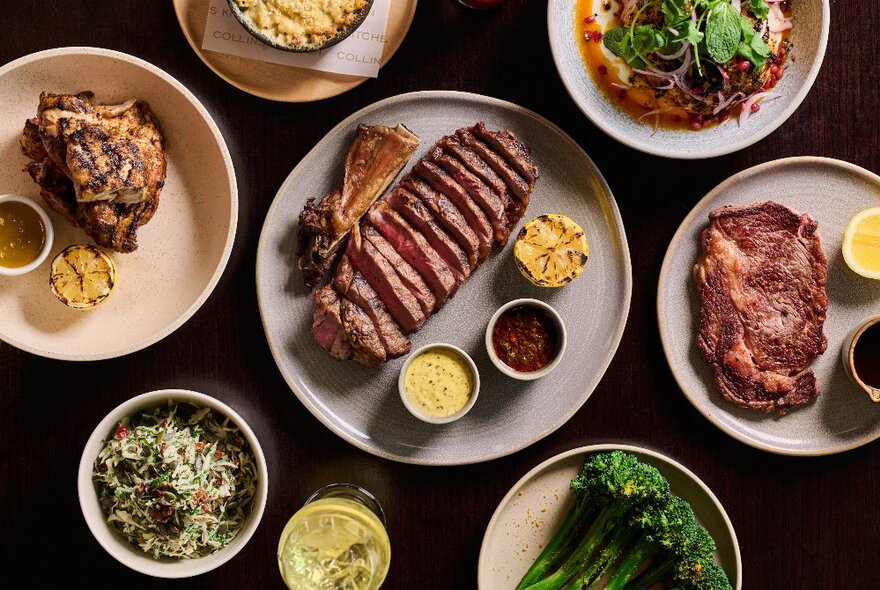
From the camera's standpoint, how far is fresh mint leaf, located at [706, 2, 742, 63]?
2918 mm

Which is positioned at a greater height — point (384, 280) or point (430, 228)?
point (430, 228)

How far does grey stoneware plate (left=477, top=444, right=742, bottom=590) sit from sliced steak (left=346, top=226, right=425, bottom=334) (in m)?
0.97

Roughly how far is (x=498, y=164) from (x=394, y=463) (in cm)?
151

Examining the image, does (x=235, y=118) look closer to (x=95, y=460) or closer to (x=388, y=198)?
(x=388, y=198)

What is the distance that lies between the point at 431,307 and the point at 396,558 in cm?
127

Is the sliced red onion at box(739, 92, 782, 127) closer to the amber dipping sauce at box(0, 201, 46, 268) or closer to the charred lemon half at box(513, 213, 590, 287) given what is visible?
the charred lemon half at box(513, 213, 590, 287)

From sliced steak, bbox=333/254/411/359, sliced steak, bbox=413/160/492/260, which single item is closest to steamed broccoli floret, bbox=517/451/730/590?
sliced steak, bbox=333/254/411/359

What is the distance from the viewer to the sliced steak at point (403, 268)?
3.12m

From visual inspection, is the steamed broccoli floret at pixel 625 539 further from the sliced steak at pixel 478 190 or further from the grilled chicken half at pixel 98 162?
the grilled chicken half at pixel 98 162

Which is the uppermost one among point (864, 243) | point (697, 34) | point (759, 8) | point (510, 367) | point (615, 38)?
point (759, 8)

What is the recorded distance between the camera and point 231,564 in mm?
3387

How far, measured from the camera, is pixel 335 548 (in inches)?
119

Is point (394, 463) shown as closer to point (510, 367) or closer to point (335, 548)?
point (335, 548)

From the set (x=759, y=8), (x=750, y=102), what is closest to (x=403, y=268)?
(x=750, y=102)
